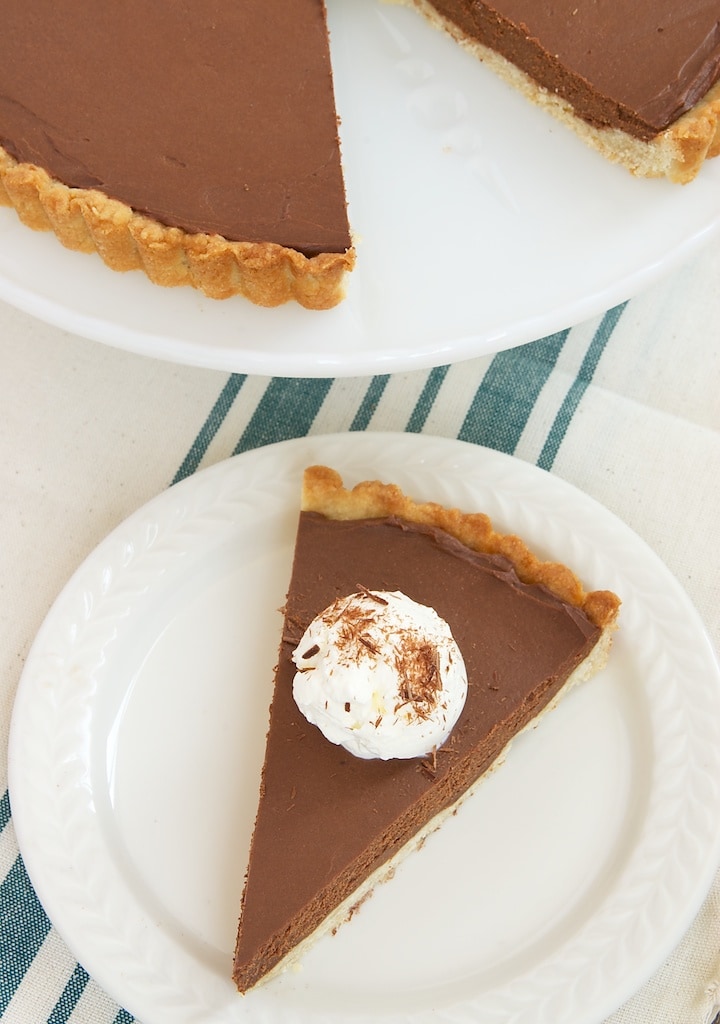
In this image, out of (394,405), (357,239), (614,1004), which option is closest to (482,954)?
(614,1004)

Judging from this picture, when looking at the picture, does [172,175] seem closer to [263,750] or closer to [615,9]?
[615,9]

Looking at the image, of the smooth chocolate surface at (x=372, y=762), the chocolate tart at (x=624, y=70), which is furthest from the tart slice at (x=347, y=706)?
the chocolate tart at (x=624, y=70)

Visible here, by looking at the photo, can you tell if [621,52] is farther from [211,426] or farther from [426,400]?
[211,426]

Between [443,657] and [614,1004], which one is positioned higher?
[443,657]

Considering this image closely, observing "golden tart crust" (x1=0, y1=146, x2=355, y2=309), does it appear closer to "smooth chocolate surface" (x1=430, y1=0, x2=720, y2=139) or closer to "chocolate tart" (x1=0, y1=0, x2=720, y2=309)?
"chocolate tart" (x1=0, y1=0, x2=720, y2=309)

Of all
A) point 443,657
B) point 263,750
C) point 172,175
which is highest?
point 172,175

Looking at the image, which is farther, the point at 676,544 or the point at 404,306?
the point at 676,544

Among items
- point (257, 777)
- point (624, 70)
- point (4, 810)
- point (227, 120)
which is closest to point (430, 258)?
point (227, 120)
